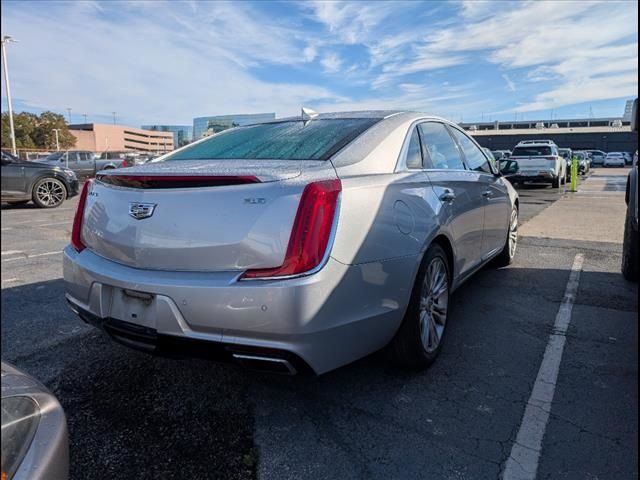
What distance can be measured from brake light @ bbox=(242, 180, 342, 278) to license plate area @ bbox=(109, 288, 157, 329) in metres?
0.51

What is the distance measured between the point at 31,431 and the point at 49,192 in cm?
1202

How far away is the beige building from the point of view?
254 feet

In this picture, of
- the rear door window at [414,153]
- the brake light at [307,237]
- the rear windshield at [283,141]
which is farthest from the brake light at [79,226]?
the rear door window at [414,153]

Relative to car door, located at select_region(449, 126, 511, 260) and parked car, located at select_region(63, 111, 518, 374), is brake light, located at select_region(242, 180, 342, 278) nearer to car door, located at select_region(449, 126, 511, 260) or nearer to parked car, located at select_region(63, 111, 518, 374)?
parked car, located at select_region(63, 111, 518, 374)

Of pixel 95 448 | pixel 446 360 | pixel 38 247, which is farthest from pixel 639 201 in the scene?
pixel 38 247

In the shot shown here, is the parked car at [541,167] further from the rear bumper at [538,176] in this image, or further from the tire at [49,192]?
the tire at [49,192]

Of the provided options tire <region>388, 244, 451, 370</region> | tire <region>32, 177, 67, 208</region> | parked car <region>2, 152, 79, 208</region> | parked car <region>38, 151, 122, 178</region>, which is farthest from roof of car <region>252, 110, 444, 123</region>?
parked car <region>38, 151, 122, 178</region>

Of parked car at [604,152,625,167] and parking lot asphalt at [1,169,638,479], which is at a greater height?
parked car at [604,152,625,167]

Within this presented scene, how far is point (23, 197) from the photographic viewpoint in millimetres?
10852

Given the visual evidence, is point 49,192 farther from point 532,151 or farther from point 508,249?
point 532,151

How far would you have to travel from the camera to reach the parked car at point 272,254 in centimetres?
221

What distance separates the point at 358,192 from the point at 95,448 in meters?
1.72

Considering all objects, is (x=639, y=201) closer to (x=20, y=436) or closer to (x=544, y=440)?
(x=544, y=440)

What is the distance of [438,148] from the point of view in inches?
148
